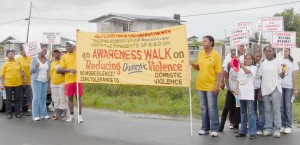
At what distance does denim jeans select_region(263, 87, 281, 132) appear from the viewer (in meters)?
8.30

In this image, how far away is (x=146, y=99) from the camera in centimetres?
1423

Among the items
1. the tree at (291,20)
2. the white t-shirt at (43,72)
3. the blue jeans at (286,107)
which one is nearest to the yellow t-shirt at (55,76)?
the white t-shirt at (43,72)

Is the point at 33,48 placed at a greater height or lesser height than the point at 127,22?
lesser

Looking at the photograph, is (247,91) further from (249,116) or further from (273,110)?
(273,110)

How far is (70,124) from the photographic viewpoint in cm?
1032

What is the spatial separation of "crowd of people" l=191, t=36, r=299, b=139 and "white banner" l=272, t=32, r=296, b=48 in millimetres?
120

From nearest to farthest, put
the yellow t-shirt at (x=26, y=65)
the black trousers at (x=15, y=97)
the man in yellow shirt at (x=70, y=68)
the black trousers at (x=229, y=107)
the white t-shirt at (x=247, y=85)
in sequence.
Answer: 1. the white t-shirt at (x=247, y=85)
2. the black trousers at (x=229, y=107)
3. the man in yellow shirt at (x=70, y=68)
4. the black trousers at (x=15, y=97)
5. the yellow t-shirt at (x=26, y=65)

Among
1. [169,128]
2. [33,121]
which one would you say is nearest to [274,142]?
[169,128]

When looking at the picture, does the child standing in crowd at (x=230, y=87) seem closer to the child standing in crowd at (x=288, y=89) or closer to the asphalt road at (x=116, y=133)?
the asphalt road at (x=116, y=133)

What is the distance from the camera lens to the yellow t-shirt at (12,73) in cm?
1132

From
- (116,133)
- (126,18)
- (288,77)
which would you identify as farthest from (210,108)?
(126,18)

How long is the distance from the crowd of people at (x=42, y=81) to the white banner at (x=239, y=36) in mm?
3789

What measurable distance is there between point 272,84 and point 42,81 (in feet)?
18.5

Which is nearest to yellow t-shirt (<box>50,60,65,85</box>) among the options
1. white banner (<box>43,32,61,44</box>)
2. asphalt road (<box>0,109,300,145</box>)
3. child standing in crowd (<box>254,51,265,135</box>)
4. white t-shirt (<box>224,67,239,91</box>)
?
asphalt road (<box>0,109,300,145</box>)
